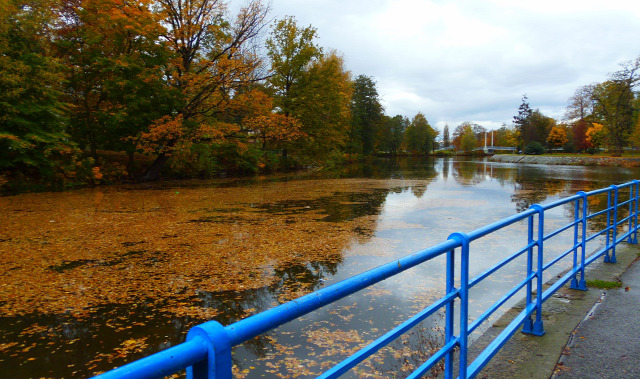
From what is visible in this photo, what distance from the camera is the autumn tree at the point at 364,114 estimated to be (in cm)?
6316

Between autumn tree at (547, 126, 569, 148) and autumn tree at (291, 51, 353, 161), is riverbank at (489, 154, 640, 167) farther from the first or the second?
autumn tree at (291, 51, 353, 161)

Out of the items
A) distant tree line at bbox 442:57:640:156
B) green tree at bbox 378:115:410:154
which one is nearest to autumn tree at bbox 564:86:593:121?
distant tree line at bbox 442:57:640:156

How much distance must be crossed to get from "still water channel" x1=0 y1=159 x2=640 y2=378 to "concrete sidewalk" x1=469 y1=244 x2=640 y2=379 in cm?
73

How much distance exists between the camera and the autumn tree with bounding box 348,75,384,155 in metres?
63.2

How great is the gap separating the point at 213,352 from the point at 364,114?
65.6 metres

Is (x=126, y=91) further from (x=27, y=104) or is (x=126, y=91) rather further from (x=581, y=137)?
(x=581, y=137)

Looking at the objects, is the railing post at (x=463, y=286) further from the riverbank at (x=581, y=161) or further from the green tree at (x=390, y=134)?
the green tree at (x=390, y=134)

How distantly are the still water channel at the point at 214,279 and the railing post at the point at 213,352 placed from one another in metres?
2.50

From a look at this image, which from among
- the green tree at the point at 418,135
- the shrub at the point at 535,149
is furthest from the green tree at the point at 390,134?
the shrub at the point at 535,149

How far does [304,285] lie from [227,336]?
178 inches

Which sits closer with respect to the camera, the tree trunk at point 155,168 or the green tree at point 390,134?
the tree trunk at point 155,168

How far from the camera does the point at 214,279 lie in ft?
18.5

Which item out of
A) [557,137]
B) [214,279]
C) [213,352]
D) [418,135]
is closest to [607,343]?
[213,352]

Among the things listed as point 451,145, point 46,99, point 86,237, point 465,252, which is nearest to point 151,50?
point 46,99
